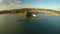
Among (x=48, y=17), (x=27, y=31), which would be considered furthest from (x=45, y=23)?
(x=27, y=31)

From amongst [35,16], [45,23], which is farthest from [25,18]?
[45,23]

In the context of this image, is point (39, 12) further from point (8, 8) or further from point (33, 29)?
point (8, 8)

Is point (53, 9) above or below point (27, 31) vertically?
above

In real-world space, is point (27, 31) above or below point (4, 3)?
below

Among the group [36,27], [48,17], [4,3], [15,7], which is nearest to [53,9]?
[48,17]

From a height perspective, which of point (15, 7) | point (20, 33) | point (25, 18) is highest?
point (15, 7)

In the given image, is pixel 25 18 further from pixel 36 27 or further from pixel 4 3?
pixel 4 3
